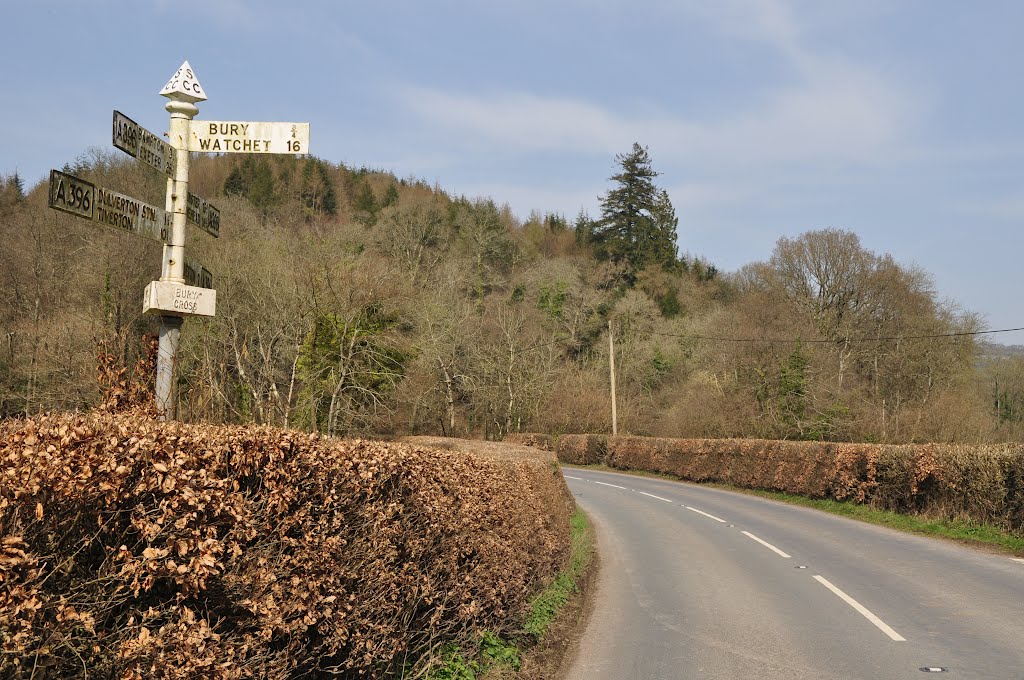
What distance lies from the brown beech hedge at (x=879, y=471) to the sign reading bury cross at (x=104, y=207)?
16.5 m

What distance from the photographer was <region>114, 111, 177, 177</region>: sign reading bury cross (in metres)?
5.58

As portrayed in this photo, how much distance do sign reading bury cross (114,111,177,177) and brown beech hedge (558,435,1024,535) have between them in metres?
16.6

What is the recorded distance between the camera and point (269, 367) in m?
32.8

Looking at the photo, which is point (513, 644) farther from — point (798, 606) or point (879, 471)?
point (879, 471)

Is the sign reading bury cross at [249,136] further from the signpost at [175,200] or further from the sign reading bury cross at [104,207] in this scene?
the sign reading bury cross at [104,207]

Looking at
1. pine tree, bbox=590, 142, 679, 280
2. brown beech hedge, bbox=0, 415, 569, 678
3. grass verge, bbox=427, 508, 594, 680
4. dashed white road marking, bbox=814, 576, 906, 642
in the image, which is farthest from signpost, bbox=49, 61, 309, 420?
pine tree, bbox=590, 142, 679, 280

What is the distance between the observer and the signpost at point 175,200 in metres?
5.60

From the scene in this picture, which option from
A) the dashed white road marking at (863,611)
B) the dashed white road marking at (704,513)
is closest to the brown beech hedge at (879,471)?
the dashed white road marking at (704,513)

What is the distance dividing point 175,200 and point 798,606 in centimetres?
864

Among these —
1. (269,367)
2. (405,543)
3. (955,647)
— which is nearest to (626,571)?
(955,647)

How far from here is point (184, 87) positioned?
20.8ft

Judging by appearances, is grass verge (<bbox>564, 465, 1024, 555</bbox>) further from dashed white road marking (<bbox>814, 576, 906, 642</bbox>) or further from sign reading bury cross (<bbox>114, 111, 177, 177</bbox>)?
sign reading bury cross (<bbox>114, 111, 177, 177</bbox>)

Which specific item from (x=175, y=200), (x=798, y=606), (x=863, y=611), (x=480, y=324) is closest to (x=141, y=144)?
(x=175, y=200)

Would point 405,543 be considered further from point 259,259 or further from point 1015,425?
point 1015,425
